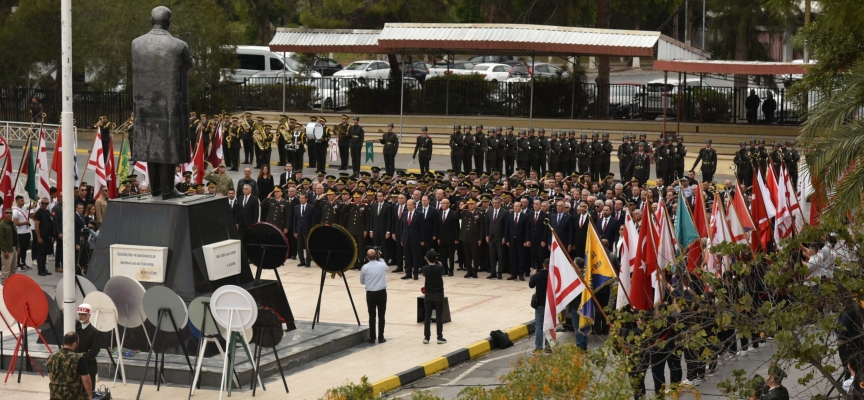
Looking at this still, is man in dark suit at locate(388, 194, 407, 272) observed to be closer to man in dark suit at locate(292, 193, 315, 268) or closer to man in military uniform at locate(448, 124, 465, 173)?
man in dark suit at locate(292, 193, 315, 268)

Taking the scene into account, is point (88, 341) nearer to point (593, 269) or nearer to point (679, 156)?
point (593, 269)

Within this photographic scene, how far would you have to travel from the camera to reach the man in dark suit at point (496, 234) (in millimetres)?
23328

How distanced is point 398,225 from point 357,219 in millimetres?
947

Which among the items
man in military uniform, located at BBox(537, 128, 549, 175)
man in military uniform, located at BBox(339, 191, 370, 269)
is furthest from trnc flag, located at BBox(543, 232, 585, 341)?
man in military uniform, located at BBox(537, 128, 549, 175)

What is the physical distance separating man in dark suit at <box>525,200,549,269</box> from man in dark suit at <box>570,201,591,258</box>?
538mm

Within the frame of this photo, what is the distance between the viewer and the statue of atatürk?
16.9 meters

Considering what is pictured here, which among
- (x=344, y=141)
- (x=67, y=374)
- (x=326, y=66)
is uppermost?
(x=326, y=66)

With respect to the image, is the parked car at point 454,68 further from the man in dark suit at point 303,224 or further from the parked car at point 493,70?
the man in dark suit at point 303,224

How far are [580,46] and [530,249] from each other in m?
15.9

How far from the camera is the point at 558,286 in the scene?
16625mm

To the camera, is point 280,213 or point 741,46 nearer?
point 280,213

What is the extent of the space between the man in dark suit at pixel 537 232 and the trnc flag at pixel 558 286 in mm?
6424

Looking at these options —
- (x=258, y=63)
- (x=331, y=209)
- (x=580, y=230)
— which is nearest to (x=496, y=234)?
(x=580, y=230)

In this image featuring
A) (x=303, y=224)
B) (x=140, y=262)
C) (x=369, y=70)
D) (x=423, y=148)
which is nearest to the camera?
(x=140, y=262)
